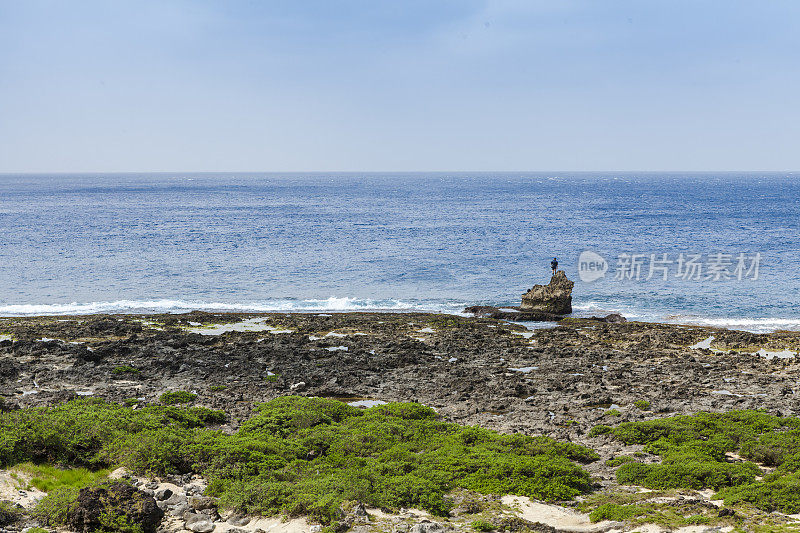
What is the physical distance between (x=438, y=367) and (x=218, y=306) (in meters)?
26.3

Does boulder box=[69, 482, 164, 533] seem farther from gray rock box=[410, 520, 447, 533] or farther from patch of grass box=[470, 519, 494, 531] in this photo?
patch of grass box=[470, 519, 494, 531]

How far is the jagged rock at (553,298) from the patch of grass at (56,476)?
32.0 metres

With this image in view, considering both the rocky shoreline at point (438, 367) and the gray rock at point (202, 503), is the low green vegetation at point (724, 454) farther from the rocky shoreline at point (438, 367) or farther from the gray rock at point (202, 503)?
the gray rock at point (202, 503)

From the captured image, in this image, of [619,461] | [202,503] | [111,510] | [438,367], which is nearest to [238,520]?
[202,503]

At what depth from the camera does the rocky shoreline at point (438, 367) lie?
68.7ft

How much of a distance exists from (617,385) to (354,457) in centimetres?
1303

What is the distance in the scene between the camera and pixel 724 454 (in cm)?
1569

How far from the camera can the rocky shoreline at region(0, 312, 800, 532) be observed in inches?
824

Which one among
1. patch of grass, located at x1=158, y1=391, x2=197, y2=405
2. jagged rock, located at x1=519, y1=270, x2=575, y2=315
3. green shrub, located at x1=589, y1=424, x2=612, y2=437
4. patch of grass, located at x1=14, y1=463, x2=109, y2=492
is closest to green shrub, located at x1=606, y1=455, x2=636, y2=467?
green shrub, located at x1=589, y1=424, x2=612, y2=437

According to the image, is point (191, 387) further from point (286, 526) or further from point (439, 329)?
point (439, 329)

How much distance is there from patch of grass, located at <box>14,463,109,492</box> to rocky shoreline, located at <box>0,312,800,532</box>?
14.9 ft

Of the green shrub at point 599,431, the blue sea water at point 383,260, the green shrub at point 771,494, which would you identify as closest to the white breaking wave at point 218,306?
the blue sea water at point 383,260

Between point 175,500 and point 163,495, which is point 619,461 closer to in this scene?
point 175,500

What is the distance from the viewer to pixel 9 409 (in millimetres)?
18438
